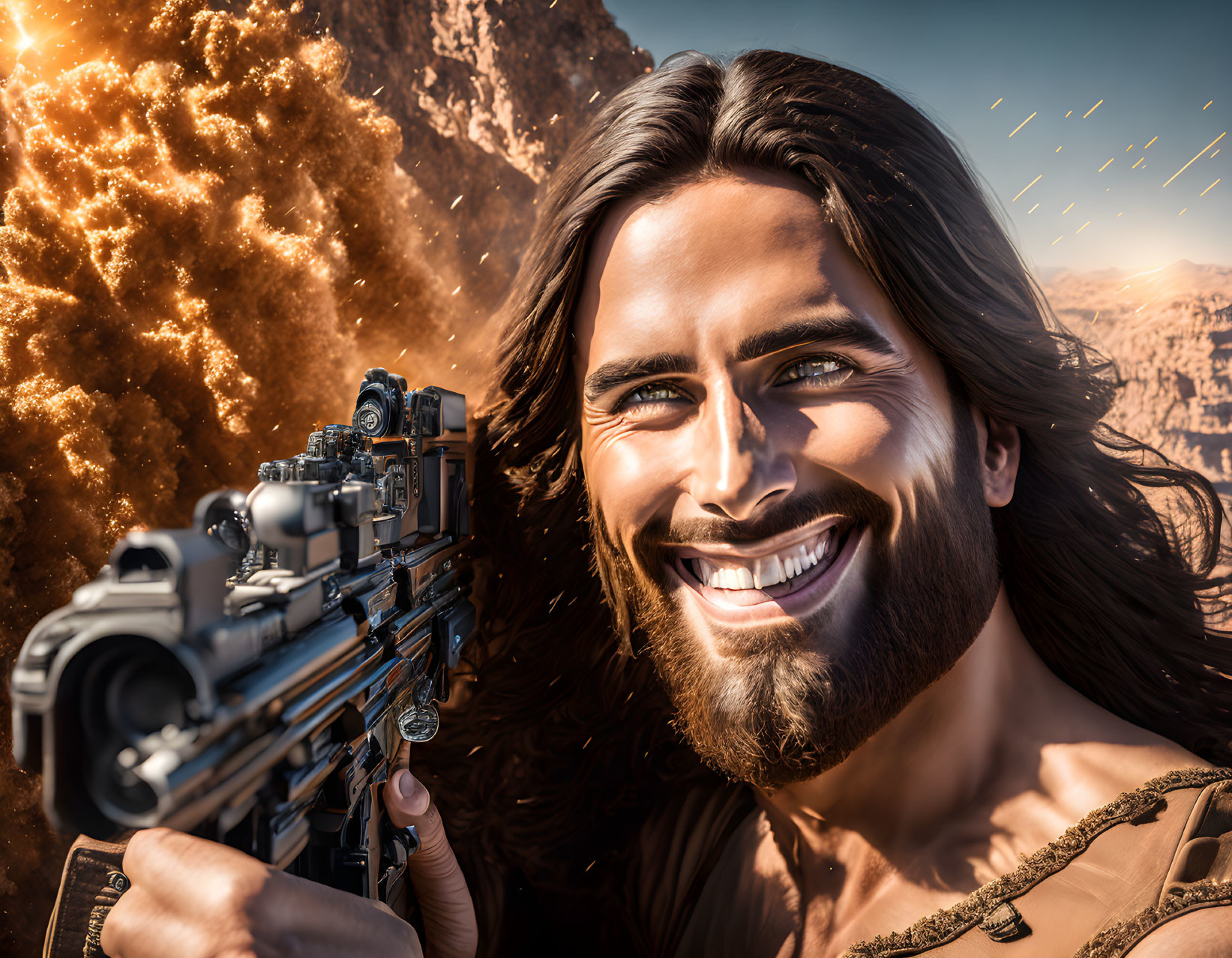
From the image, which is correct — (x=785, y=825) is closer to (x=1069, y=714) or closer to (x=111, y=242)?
(x=1069, y=714)

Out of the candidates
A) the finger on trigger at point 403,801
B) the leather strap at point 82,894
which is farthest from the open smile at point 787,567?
the leather strap at point 82,894

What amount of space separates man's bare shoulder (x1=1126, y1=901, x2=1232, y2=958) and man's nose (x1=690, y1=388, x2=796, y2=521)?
0.72 m

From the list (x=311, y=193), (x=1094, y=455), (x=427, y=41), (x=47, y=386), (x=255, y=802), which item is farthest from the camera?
(x=427, y=41)

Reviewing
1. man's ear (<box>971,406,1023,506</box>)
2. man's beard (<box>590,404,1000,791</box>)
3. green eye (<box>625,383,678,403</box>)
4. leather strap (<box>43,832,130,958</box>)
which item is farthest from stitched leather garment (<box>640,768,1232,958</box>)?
leather strap (<box>43,832,130,958</box>)

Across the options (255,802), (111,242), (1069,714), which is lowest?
(1069,714)

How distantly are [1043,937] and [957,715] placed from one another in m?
0.31

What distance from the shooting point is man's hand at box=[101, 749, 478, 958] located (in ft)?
2.09

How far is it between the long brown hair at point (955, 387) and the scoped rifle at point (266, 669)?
36 centimetres

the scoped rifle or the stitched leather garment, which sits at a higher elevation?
the scoped rifle

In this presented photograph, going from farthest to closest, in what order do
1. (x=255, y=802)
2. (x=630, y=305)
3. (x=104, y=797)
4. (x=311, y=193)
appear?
(x=311, y=193) < (x=630, y=305) < (x=255, y=802) < (x=104, y=797)

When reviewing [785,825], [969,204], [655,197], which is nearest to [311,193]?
[655,197]

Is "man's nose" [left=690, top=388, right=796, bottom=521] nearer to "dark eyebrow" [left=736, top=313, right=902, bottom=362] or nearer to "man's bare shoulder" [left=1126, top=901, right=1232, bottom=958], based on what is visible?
"dark eyebrow" [left=736, top=313, right=902, bottom=362]

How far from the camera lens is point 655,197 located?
1.14m

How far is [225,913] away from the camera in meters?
0.64
